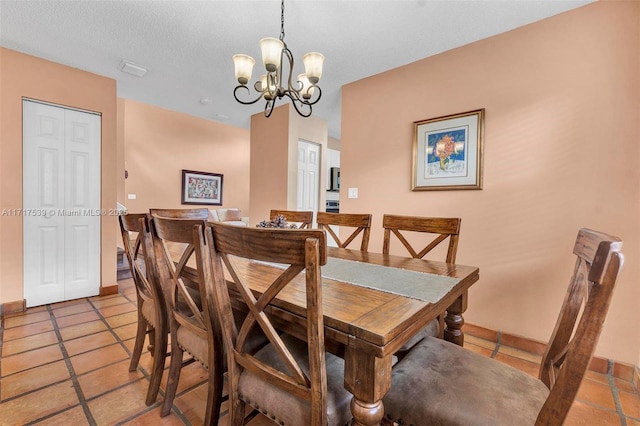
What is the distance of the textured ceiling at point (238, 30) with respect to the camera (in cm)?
191

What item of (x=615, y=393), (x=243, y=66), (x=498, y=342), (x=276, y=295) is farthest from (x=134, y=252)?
(x=615, y=393)

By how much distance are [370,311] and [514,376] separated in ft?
1.96

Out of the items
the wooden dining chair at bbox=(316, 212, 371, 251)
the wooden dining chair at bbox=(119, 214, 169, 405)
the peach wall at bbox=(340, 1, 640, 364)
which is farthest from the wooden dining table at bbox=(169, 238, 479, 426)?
the peach wall at bbox=(340, 1, 640, 364)

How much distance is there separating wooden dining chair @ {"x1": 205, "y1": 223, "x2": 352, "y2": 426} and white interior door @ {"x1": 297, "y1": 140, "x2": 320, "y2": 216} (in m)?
3.25

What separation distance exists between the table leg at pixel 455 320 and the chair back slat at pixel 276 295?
2.99ft

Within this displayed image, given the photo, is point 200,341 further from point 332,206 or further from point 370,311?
point 332,206

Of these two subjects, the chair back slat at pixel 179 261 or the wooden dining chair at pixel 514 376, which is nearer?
the wooden dining chair at pixel 514 376

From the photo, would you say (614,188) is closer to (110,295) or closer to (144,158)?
(110,295)

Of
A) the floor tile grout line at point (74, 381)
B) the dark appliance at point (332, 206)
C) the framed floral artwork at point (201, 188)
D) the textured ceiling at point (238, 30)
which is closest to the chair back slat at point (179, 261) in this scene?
the floor tile grout line at point (74, 381)

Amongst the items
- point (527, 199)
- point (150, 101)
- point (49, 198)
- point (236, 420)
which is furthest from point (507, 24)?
point (49, 198)

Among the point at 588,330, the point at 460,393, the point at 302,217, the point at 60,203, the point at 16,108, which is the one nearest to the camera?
the point at 588,330

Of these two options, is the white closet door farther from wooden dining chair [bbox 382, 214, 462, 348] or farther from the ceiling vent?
wooden dining chair [bbox 382, 214, 462, 348]

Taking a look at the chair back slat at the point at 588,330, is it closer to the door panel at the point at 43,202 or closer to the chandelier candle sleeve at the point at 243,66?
the chandelier candle sleeve at the point at 243,66

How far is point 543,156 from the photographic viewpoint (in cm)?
200
